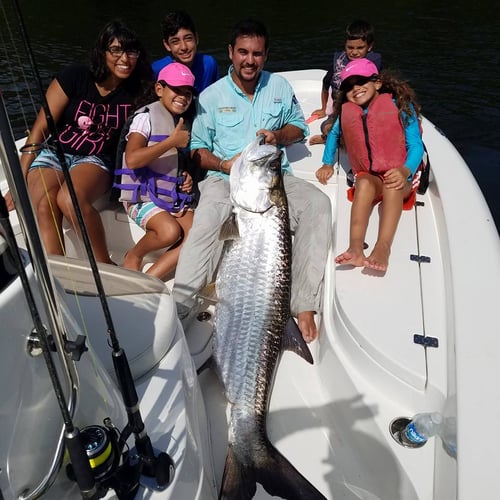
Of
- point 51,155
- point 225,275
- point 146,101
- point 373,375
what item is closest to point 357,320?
point 373,375

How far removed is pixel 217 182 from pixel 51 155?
3.79 ft

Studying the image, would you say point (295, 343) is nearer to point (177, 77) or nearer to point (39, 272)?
point (39, 272)

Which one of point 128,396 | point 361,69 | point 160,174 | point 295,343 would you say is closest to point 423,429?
point 295,343

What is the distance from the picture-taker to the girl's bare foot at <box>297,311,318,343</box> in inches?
105

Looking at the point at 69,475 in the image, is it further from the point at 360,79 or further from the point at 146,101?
the point at 360,79

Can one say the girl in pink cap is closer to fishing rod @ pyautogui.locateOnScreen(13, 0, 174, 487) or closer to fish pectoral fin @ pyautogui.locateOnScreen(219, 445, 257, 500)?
fish pectoral fin @ pyautogui.locateOnScreen(219, 445, 257, 500)

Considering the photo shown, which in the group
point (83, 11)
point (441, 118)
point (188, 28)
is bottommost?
point (441, 118)

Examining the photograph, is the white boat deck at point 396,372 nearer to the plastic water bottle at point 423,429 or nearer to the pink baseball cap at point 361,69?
the plastic water bottle at point 423,429

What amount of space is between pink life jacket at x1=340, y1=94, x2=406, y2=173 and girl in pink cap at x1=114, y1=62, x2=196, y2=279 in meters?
1.13

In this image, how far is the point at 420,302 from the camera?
238 cm

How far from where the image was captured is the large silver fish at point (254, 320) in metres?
2.03

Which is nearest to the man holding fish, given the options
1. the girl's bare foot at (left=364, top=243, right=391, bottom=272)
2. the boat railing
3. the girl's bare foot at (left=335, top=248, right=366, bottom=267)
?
the girl's bare foot at (left=335, top=248, right=366, bottom=267)

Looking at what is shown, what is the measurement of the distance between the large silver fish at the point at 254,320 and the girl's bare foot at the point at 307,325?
12 cm

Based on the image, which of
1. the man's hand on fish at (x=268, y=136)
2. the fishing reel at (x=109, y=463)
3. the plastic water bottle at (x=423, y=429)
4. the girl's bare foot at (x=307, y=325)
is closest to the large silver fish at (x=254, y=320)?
the girl's bare foot at (x=307, y=325)
